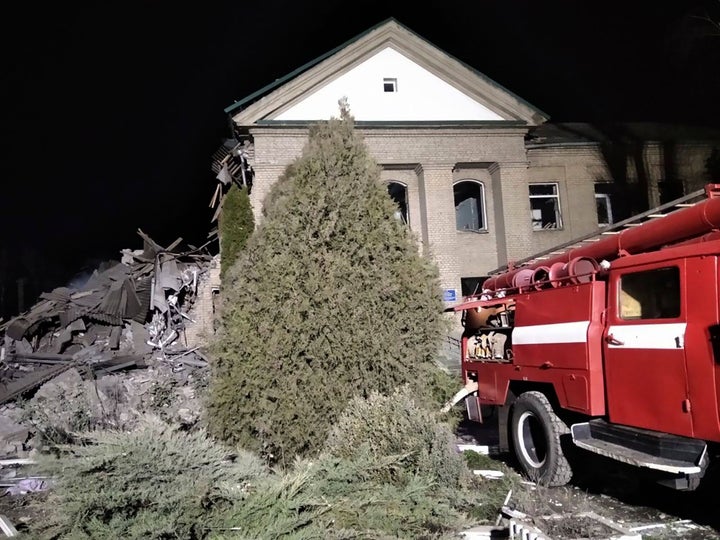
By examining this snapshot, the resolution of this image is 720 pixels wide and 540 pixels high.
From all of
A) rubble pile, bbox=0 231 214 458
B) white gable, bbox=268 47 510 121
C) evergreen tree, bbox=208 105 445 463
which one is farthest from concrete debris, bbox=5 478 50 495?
white gable, bbox=268 47 510 121

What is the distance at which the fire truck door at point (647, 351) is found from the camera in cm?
465

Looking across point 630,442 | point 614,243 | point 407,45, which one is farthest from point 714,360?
point 407,45

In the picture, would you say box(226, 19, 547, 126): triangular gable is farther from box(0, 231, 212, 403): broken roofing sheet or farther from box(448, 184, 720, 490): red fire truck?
box(448, 184, 720, 490): red fire truck

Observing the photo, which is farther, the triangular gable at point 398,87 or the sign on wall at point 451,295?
the triangular gable at point 398,87

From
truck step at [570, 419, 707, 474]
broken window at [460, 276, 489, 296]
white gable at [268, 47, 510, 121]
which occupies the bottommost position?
truck step at [570, 419, 707, 474]

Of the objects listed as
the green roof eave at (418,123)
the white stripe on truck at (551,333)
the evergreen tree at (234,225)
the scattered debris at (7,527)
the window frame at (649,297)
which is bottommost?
the scattered debris at (7,527)

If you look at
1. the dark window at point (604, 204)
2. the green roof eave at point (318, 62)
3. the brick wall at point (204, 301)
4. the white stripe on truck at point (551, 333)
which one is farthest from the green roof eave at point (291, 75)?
the white stripe on truck at point (551, 333)

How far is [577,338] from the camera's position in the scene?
19.0 feet

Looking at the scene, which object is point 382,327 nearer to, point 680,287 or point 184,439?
point 184,439

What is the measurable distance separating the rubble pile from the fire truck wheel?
7.81 m

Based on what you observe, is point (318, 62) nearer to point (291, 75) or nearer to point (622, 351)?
point (291, 75)

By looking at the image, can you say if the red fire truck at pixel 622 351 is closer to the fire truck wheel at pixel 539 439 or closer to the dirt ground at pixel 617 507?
the fire truck wheel at pixel 539 439

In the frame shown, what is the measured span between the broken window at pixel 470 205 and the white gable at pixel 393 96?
257cm

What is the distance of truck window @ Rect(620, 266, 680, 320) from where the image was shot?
491 cm
